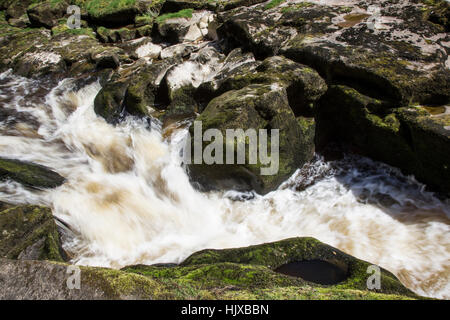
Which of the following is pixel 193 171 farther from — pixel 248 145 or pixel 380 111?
pixel 380 111

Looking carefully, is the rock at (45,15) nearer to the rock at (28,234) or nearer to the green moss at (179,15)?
the green moss at (179,15)

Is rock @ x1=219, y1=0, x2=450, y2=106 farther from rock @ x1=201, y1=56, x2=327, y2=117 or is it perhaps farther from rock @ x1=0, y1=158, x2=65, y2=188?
rock @ x1=0, y1=158, x2=65, y2=188

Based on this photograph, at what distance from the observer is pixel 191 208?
6906mm

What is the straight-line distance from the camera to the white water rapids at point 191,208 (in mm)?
5578

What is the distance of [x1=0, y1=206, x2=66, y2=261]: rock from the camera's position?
420 centimetres

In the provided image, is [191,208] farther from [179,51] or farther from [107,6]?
[107,6]

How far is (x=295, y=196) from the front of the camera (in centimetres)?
705

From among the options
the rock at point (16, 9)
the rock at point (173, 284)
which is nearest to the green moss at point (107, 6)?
the rock at point (16, 9)

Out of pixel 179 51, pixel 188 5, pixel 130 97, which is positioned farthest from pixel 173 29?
pixel 130 97

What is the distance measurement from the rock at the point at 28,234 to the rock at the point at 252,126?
3.18m

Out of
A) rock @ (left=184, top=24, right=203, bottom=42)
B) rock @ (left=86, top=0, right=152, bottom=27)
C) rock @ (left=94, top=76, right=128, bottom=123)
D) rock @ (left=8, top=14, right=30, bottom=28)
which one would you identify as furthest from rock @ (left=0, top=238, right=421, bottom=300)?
rock @ (left=8, top=14, right=30, bottom=28)

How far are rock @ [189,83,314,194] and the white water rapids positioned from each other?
385 mm

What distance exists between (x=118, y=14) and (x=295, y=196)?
53.6 ft
